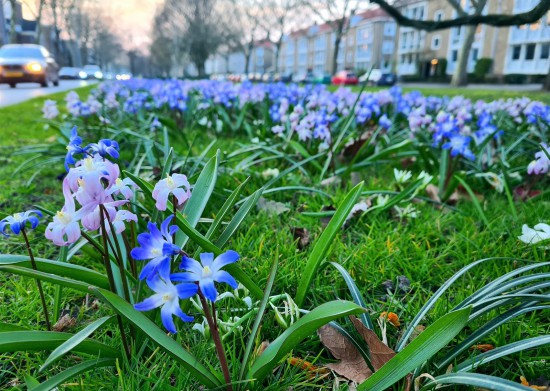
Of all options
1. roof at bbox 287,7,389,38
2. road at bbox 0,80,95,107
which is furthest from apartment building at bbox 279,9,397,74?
road at bbox 0,80,95,107

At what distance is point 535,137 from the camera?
11.2ft

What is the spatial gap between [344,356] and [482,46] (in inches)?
1571

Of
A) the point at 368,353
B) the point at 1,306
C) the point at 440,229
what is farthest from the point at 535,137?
the point at 1,306

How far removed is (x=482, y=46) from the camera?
114 ft

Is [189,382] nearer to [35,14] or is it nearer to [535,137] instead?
[535,137]

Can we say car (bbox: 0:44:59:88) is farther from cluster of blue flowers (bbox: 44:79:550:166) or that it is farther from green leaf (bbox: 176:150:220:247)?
green leaf (bbox: 176:150:220:247)

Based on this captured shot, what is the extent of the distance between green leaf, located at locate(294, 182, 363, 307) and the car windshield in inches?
735

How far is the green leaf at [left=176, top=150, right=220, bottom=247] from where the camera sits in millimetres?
1193

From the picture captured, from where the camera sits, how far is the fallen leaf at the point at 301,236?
1.83m

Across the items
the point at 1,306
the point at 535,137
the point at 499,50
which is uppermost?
the point at 499,50

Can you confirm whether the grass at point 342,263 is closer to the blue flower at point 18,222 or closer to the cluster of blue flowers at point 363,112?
the blue flower at point 18,222

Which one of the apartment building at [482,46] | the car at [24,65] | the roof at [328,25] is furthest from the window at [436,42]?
the car at [24,65]

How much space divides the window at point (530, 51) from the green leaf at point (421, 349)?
128ft

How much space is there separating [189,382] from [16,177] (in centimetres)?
264
